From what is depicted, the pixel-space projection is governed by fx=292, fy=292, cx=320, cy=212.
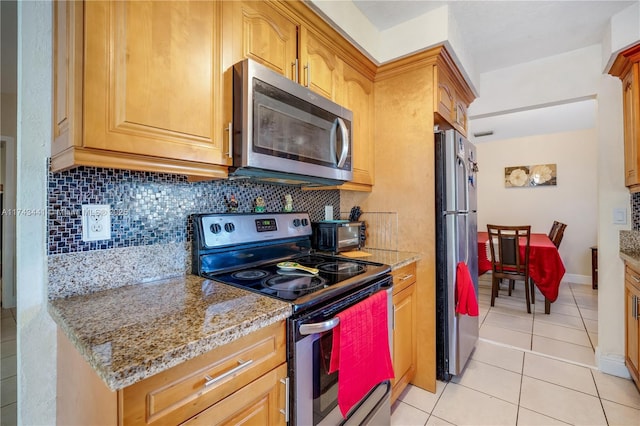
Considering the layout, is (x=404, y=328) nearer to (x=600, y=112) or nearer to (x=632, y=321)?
(x=632, y=321)

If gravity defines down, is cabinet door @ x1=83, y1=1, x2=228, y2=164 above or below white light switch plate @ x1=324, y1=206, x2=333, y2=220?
above

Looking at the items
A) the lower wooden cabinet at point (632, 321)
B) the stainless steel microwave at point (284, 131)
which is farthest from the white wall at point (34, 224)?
the lower wooden cabinet at point (632, 321)

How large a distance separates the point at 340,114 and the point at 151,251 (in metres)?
1.17

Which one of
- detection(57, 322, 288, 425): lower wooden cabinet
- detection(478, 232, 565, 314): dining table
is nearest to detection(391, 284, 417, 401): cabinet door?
detection(57, 322, 288, 425): lower wooden cabinet

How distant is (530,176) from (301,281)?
5161 mm

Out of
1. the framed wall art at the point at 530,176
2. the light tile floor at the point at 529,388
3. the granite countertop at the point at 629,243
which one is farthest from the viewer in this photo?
the framed wall art at the point at 530,176

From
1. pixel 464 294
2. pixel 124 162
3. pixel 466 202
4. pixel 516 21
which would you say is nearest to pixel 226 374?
pixel 124 162

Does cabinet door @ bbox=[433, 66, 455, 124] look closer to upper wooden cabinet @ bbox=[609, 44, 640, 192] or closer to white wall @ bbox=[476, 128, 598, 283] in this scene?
upper wooden cabinet @ bbox=[609, 44, 640, 192]

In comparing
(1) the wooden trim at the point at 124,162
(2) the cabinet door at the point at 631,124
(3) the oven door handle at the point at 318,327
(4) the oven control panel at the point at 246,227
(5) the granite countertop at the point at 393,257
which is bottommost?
(3) the oven door handle at the point at 318,327

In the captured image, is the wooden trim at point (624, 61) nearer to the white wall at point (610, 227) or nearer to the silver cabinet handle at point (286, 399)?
the white wall at point (610, 227)

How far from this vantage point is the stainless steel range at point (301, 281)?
998mm

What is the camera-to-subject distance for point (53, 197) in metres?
1.02

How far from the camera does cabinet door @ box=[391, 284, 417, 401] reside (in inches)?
67.0

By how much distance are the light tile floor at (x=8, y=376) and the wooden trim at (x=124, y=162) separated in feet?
1.95
